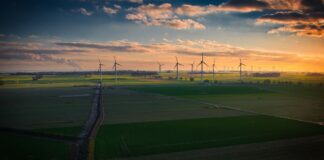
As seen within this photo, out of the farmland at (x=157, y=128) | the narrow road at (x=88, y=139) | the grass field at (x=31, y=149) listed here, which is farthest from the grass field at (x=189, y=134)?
the grass field at (x=31, y=149)

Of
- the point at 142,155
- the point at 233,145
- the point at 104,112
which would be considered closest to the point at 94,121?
the point at 104,112

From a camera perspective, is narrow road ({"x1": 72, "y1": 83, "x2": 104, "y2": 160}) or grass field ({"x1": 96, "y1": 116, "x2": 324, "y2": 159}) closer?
narrow road ({"x1": 72, "y1": 83, "x2": 104, "y2": 160})

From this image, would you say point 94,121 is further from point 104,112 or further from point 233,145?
point 233,145

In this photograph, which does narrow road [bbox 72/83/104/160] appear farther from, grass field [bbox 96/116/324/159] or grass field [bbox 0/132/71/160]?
grass field [bbox 0/132/71/160]

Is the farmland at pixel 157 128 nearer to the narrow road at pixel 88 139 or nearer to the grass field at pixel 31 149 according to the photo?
the grass field at pixel 31 149

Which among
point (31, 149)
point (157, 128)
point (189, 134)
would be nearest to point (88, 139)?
point (31, 149)

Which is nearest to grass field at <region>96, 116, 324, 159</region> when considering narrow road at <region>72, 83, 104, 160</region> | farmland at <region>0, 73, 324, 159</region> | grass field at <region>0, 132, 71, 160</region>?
farmland at <region>0, 73, 324, 159</region>
